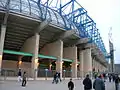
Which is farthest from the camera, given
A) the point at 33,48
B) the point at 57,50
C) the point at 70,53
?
the point at 70,53

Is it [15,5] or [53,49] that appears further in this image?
[53,49]

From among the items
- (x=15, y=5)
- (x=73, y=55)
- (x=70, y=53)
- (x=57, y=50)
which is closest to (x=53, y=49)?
(x=57, y=50)

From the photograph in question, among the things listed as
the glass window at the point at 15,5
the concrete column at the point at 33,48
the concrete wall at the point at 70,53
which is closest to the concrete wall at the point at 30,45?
the concrete column at the point at 33,48

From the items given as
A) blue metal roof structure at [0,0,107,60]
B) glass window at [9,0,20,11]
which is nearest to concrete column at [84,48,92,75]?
blue metal roof structure at [0,0,107,60]

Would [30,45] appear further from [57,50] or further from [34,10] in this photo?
[34,10]

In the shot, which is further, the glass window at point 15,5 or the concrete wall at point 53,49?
the concrete wall at point 53,49

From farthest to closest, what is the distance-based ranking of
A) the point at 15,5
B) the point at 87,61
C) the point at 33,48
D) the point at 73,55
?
1. the point at 87,61
2. the point at 73,55
3. the point at 33,48
4. the point at 15,5

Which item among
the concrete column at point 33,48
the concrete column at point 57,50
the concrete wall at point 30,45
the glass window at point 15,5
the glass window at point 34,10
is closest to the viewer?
the glass window at point 15,5

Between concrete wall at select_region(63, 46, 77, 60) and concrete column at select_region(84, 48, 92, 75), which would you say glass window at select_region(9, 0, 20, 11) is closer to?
concrete wall at select_region(63, 46, 77, 60)

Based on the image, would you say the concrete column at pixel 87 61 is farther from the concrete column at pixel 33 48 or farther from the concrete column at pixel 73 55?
the concrete column at pixel 33 48

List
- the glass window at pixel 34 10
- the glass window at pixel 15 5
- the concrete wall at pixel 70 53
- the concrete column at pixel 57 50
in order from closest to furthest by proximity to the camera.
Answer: the glass window at pixel 15 5, the glass window at pixel 34 10, the concrete column at pixel 57 50, the concrete wall at pixel 70 53

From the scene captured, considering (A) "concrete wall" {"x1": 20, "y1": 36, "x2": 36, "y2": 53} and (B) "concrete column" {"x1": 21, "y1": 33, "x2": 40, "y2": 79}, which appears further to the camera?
(A) "concrete wall" {"x1": 20, "y1": 36, "x2": 36, "y2": 53}

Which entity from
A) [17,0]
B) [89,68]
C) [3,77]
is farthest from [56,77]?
[89,68]

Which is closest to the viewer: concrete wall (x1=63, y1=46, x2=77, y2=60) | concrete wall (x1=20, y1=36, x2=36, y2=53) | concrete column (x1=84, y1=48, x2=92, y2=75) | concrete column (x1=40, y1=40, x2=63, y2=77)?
concrete wall (x1=20, y1=36, x2=36, y2=53)
